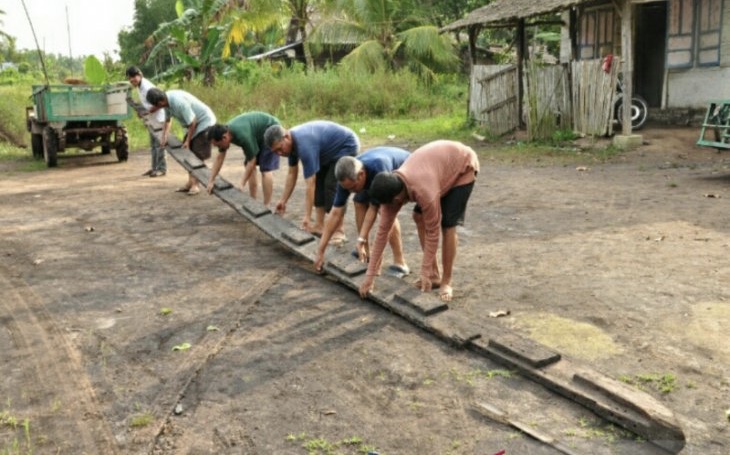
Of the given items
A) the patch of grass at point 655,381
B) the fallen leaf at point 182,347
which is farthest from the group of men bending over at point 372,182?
the patch of grass at point 655,381

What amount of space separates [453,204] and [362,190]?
28.4 inches

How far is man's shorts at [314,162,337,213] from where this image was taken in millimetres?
6840

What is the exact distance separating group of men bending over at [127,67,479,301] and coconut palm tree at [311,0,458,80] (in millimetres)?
18110

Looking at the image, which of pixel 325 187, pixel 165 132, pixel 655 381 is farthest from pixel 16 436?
pixel 165 132

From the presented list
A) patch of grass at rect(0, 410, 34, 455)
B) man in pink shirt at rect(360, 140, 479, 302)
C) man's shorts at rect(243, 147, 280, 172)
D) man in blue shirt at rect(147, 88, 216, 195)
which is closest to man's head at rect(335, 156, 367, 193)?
man in pink shirt at rect(360, 140, 479, 302)

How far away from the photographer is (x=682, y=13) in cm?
1415

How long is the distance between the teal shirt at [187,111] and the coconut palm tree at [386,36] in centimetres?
1650

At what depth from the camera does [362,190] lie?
5422 mm

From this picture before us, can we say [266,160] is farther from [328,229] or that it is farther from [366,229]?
[366,229]

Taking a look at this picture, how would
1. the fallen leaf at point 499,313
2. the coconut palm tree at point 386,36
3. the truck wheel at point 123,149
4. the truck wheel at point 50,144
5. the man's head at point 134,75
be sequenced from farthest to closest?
the coconut palm tree at point 386,36, the truck wheel at point 123,149, the truck wheel at point 50,144, the man's head at point 134,75, the fallen leaf at point 499,313

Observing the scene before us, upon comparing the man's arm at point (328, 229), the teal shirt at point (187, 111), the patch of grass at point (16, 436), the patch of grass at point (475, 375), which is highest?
the teal shirt at point (187, 111)

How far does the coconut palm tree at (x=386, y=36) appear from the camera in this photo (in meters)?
25.4

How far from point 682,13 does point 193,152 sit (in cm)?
1039

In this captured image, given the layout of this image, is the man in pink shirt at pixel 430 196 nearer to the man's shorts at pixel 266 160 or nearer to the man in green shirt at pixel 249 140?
the man in green shirt at pixel 249 140
